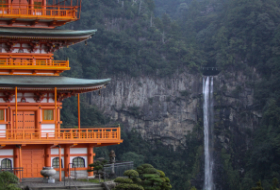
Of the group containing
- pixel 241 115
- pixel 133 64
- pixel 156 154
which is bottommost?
pixel 156 154

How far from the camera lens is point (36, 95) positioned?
1391 inches

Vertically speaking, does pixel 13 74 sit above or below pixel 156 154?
above

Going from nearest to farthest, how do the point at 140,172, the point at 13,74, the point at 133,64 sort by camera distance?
the point at 140,172
the point at 13,74
the point at 133,64

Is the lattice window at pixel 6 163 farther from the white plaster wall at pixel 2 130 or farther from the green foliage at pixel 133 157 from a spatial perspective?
the green foliage at pixel 133 157

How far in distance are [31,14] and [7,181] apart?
11.7m

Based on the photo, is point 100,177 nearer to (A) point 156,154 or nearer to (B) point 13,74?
(B) point 13,74

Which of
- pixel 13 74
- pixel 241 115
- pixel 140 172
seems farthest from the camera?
pixel 241 115

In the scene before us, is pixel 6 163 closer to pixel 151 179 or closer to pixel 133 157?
pixel 151 179

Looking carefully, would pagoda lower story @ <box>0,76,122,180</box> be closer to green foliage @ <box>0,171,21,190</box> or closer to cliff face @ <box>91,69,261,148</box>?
green foliage @ <box>0,171,21,190</box>

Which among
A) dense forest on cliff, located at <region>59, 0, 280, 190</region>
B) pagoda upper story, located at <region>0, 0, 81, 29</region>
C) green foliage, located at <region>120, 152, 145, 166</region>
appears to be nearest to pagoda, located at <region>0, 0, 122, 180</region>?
pagoda upper story, located at <region>0, 0, 81, 29</region>

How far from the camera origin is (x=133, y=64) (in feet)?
320

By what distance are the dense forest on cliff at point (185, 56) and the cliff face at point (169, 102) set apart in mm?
1520

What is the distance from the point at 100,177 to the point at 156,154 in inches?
2240

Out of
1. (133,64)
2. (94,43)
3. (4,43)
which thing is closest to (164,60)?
(133,64)
